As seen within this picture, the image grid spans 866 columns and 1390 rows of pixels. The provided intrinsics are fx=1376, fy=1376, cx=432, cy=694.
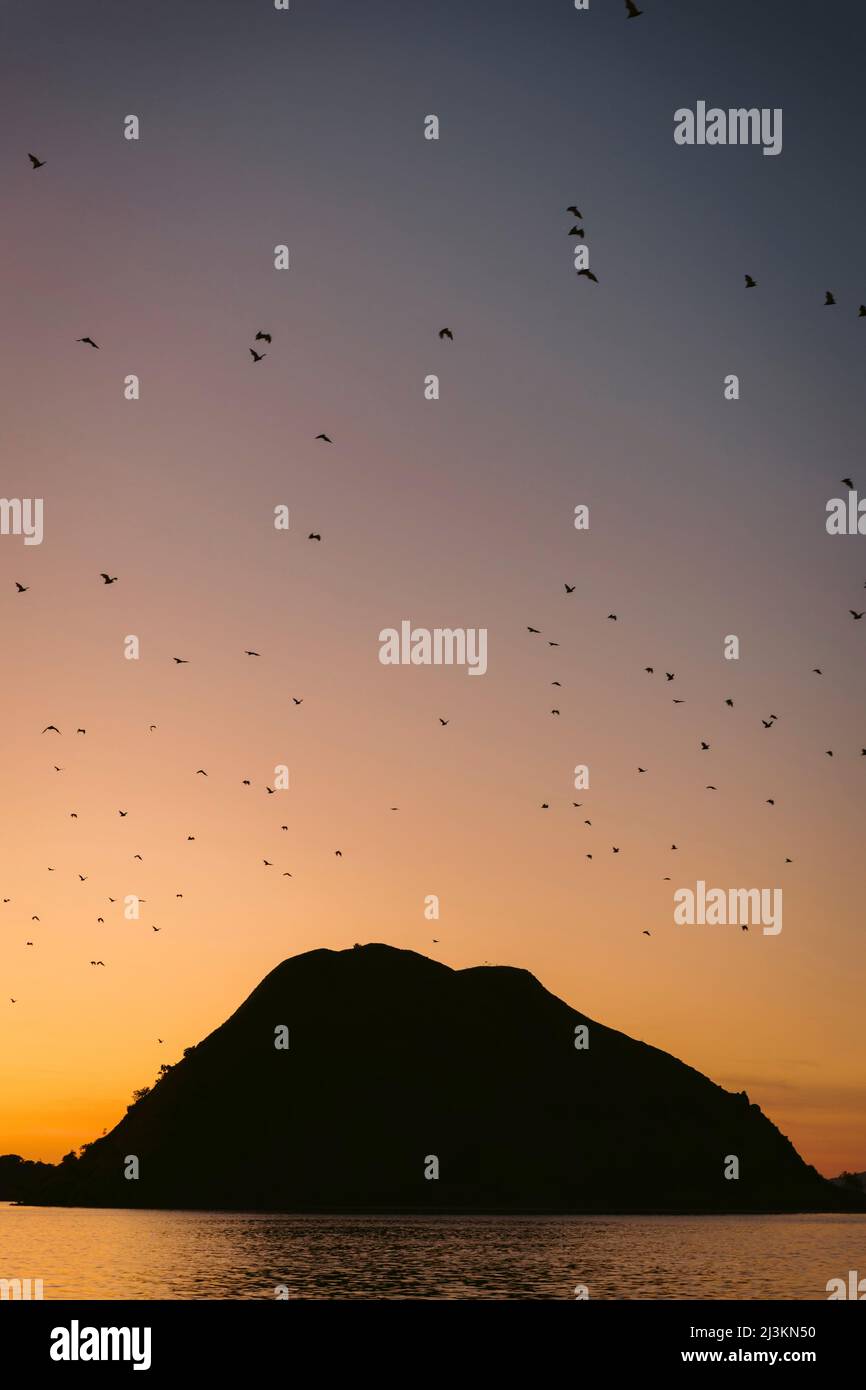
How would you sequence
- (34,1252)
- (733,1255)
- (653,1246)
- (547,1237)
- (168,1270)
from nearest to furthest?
1. (168,1270)
2. (34,1252)
3. (733,1255)
4. (653,1246)
5. (547,1237)
